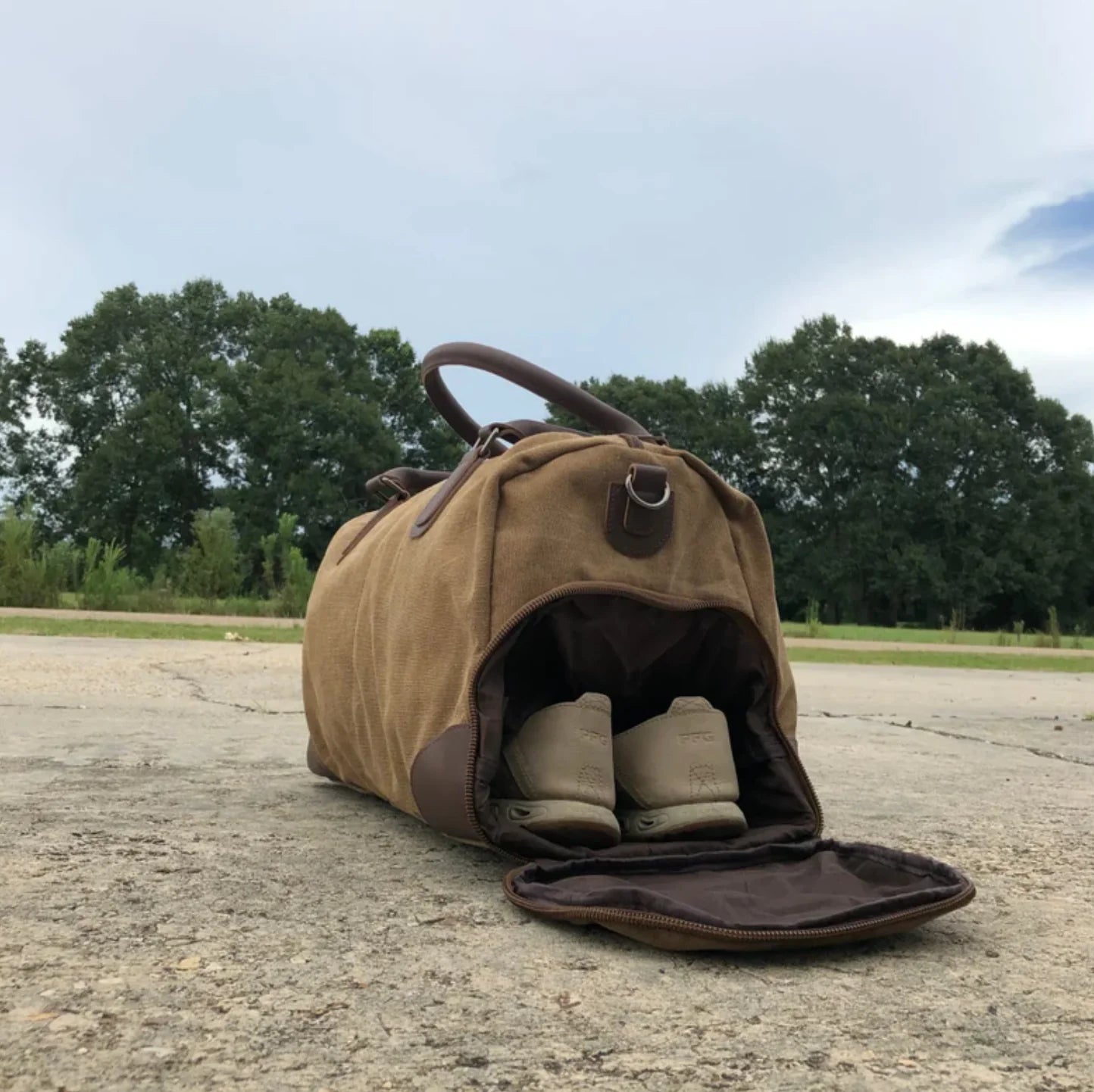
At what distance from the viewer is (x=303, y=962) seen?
1.12 m

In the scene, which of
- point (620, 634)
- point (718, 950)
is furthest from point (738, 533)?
point (718, 950)

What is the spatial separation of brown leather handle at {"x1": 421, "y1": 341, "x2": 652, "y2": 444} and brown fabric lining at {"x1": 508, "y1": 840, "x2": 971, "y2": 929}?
66 centimetres

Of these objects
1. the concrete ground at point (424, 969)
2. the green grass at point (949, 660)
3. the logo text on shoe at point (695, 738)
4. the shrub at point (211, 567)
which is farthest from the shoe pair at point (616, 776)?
the shrub at point (211, 567)

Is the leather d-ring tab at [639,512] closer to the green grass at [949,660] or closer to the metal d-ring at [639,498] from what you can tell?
the metal d-ring at [639,498]

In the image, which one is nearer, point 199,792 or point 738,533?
point 738,533

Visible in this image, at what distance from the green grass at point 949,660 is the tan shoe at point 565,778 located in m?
7.28

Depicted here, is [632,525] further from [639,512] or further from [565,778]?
[565,778]

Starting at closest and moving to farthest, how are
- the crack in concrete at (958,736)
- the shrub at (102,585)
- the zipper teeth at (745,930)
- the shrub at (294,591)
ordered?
the zipper teeth at (745,930) → the crack in concrete at (958,736) → the shrub at (102,585) → the shrub at (294,591)

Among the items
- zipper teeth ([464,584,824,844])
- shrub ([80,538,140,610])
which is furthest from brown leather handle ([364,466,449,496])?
shrub ([80,538,140,610])

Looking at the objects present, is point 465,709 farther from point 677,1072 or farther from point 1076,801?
point 1076,801

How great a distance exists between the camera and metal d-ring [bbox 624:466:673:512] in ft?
5.12

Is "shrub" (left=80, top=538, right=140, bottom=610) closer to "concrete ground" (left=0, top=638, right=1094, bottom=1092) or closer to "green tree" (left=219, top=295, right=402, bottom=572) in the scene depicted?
"concrete ground" (left=0, top=638, right=1094, bottom=1092)

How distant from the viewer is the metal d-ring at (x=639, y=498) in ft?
5.12

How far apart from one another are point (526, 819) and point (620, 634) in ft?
0.99
